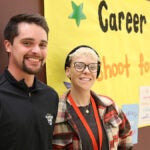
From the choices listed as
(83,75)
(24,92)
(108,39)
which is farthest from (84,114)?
(108,39)

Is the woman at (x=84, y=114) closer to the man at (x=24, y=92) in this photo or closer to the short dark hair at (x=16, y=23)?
the man at (x=24, y=92)

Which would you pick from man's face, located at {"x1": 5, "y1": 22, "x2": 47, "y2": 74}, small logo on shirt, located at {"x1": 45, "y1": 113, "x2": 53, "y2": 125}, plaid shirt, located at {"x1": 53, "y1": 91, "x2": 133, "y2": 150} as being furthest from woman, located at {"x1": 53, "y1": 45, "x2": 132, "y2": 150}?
man's face, located at {"x1": 5, "y1": 22, "x2": 47, "y2": 74}

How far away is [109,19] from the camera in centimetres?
186

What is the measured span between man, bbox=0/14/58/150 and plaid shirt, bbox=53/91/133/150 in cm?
12

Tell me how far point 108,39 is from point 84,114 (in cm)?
61

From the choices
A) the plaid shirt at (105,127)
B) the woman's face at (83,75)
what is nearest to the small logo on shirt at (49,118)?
the plaid shirt at (105,127)

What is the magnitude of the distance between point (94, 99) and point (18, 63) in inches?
17.1

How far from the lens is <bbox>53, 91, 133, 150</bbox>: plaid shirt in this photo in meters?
1.31

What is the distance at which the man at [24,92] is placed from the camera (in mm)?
1052

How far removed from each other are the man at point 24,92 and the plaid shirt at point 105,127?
119mm

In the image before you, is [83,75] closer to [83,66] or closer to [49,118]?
[83,66]

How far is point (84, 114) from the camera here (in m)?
1.36

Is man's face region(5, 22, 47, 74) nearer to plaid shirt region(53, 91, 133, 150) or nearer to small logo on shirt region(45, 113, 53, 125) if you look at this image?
small logo on shirt region(45, 113, 53, 125)

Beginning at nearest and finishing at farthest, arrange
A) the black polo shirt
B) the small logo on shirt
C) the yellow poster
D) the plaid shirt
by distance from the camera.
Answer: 1. the black polo shirt
2. the small logo on shirt
3. the plaid shirt
4. the yellow poster
